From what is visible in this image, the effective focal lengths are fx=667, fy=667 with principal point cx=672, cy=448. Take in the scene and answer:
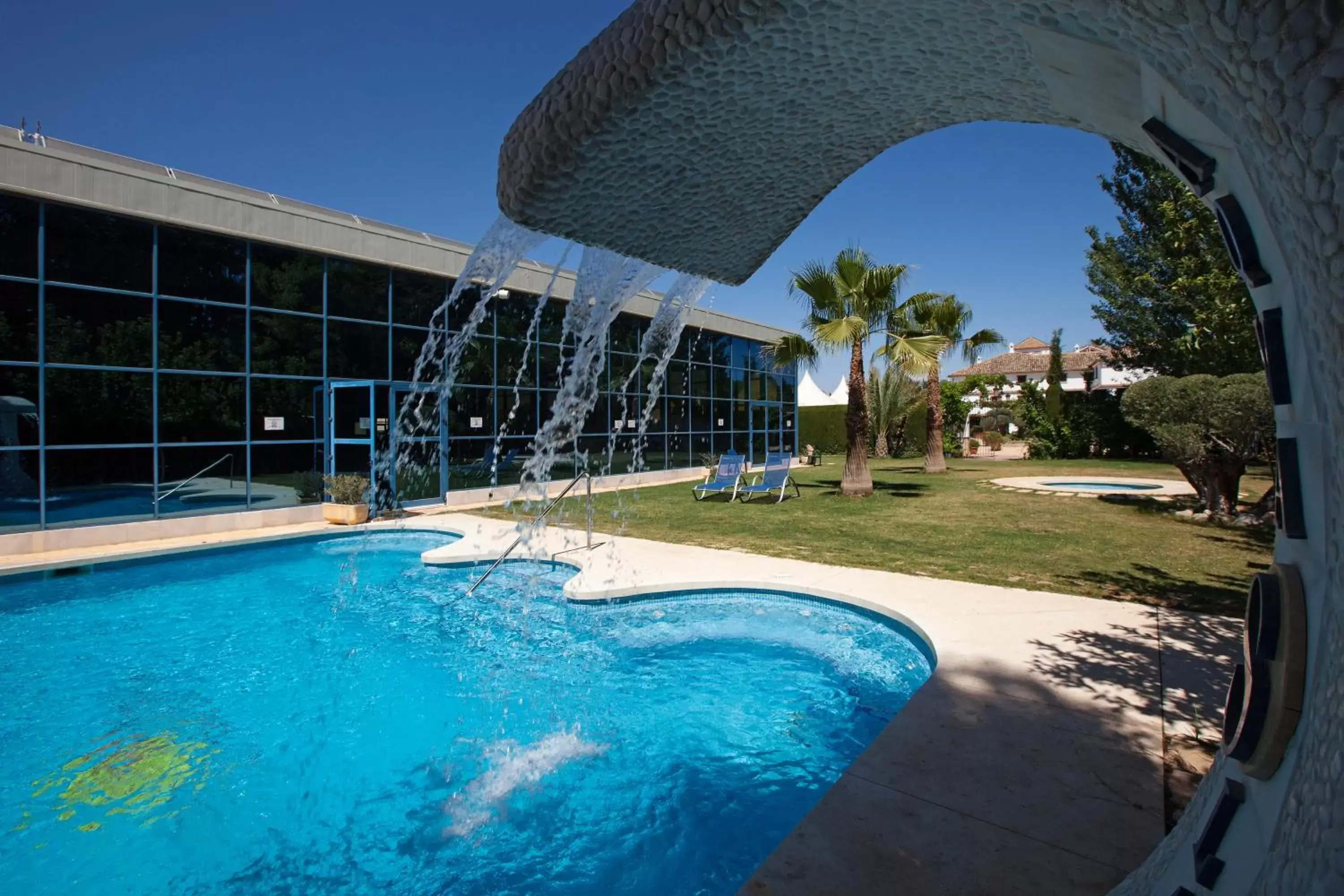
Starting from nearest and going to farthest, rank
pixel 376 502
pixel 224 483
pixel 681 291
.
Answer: pixel 681 291, pixel 224 483, pixel 376 502

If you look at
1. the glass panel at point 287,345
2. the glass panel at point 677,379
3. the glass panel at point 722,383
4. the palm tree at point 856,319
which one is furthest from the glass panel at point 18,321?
the glass panel at point 722,383

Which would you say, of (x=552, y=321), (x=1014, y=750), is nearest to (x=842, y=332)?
(x=552, y=321)

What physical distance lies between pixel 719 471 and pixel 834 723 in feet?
Result: 33.9

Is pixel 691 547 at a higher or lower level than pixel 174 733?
higher

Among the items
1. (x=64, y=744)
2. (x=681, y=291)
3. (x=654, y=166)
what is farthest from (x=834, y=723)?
(x=64, y=744)

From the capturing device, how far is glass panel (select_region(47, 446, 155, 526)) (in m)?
9.46

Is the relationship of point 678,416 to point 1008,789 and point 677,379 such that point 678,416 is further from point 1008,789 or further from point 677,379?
point 1008,789

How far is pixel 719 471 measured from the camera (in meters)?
14.8

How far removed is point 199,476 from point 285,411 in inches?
66.0

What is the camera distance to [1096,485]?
52.3 feet

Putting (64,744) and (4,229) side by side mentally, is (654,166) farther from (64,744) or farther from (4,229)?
(4,229)

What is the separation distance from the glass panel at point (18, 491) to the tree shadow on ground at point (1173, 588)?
13.3 m

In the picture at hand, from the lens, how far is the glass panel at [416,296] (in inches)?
524

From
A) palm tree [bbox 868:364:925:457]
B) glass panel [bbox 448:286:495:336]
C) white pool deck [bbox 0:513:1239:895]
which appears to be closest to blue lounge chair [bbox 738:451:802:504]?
glass panel [bbox 448:286:495:336]
